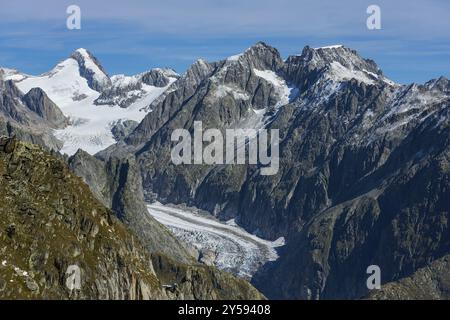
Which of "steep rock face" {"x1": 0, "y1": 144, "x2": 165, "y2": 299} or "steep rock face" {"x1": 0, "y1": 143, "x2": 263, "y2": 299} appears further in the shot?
"steep rock face" {"x1": 0, "y1": 144, "x2": 165, "y2": 299}

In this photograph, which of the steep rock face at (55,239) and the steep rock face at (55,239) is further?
the steep rock face at (55,239)
